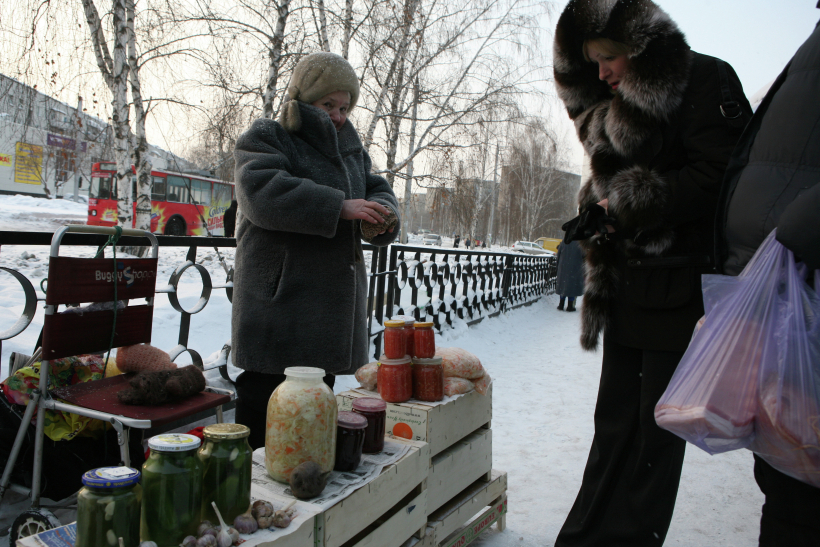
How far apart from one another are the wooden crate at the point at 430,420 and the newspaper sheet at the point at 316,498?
0.64 ft

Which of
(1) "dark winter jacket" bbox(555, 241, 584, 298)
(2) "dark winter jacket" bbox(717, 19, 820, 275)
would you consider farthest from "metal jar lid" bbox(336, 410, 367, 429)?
(1) "dark winter jacket" bbox(555, 241, 584, 298)

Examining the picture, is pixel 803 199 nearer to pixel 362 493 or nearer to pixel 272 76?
pixel 362 493

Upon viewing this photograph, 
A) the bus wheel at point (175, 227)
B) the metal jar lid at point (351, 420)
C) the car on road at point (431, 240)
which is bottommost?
the metal jar lid at point (351, 420)

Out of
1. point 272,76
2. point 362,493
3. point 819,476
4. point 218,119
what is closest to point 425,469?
point 362,493

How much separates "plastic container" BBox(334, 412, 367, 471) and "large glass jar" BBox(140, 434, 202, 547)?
15.3 inches

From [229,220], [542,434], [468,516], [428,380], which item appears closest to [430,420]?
[428,380]

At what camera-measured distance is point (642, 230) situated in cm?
159

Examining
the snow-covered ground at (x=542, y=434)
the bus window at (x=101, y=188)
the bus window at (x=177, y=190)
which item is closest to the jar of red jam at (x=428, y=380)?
the snow-covered ground at (x=542, y=434)

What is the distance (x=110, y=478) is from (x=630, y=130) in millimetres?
1614

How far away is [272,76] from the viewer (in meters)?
7.75

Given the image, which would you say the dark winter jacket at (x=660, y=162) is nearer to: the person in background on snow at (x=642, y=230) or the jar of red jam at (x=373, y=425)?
the person in background on snow at (x=642, y=230)

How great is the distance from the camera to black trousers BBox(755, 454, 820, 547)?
3.42 feet

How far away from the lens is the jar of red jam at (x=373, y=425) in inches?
55.7

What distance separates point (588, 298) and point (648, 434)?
18.6 inches
